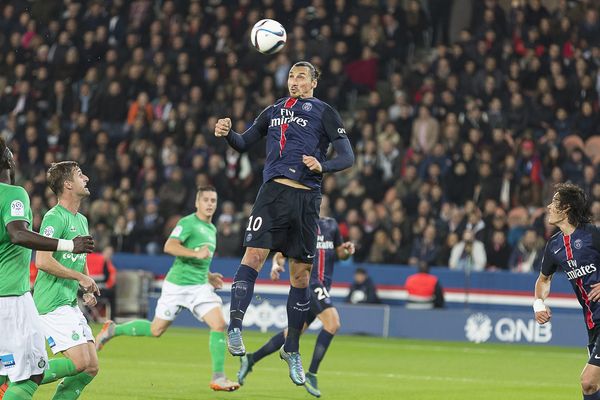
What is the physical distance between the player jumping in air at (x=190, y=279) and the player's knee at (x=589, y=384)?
4.89 metres

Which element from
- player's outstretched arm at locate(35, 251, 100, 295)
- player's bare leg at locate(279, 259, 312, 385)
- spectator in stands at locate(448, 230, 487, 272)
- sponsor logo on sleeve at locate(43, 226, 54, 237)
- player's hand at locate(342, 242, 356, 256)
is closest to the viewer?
player's outstretched arm at locate(35, 251, 100, 295)

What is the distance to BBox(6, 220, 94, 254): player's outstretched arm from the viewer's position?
7.87 m

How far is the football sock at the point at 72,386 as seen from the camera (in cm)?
991

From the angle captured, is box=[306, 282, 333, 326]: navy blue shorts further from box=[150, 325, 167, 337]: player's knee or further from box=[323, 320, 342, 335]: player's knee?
box=[150, 325, 167, 337]: player's knee

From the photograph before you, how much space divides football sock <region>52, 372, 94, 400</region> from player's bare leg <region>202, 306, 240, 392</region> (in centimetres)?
279

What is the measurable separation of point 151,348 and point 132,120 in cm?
861

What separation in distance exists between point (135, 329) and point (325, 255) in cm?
240

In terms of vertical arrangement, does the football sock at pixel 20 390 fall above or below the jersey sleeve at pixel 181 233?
below

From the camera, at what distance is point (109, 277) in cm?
2359

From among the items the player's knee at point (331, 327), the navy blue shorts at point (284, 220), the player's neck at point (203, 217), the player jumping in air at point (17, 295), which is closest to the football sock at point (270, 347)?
the player's knee at point (331, 327)

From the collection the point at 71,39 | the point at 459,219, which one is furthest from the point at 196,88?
the point at 459,219

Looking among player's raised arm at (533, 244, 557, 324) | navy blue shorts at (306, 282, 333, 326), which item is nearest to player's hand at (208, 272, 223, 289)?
navy blue shorts at (306, 282, 333, 326)

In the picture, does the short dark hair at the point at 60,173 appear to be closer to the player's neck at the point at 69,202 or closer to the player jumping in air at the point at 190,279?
the player's neck at the point at 69,202

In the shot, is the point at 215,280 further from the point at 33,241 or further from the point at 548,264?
the point at 33,241
